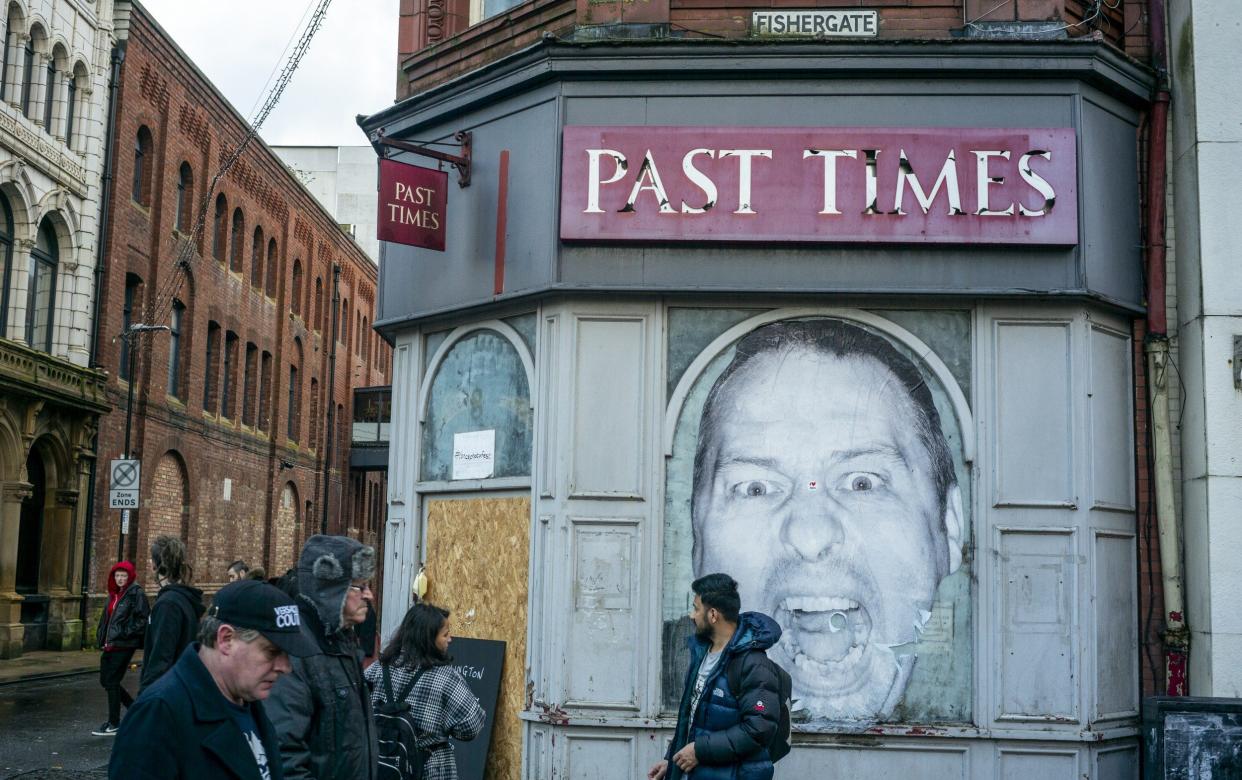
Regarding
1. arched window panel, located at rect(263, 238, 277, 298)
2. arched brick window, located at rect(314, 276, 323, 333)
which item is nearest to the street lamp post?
arched window panel, located at rect(263, 238, 277, 298)

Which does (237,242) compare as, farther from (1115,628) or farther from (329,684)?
(329,684)


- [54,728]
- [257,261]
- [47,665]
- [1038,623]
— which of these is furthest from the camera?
[257,261]

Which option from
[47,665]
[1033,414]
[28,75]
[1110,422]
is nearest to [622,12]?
[1033,414]

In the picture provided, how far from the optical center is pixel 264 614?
3.65m

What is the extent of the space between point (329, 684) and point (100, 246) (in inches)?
962

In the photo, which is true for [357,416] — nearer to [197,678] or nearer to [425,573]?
[425,573]

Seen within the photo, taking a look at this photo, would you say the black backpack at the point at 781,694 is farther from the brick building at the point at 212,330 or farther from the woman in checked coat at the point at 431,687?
the brick building at the point at 212,330

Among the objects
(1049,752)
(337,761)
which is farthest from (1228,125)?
(337,761)

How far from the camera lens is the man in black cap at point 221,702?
11.1ft

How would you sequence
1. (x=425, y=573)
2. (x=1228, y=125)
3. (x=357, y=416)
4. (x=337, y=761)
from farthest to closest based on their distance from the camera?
(x=357, y=416) → (x=425, y=573) → (x=1228, y=125) → (x=337, y=761)

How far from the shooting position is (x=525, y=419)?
33.2 feet

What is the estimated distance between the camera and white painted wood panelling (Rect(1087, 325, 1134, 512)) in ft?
31.1

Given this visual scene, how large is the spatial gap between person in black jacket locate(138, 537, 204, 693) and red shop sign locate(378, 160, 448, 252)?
Result: 9.35 ft

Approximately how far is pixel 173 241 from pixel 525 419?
2313cm
